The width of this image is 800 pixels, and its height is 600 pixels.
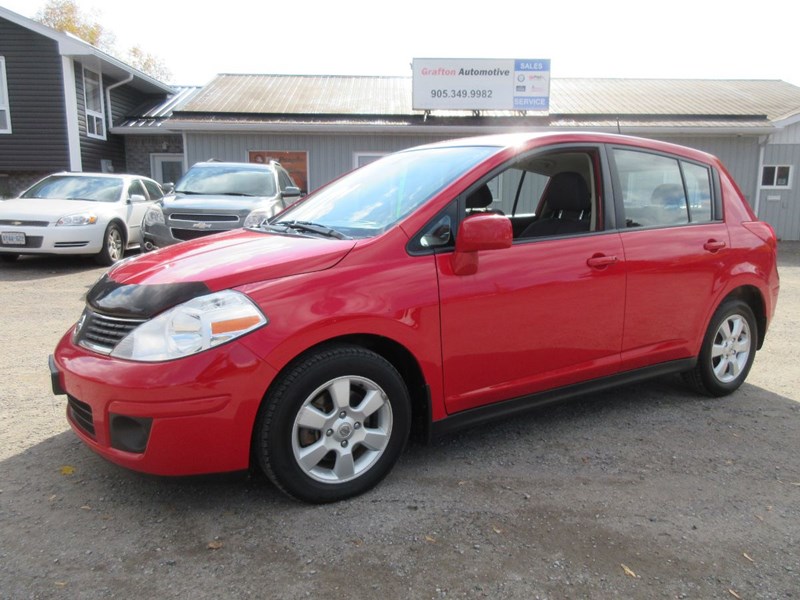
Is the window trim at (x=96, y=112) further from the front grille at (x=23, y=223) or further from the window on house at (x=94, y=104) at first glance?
the front grille at (x=23, y=223)

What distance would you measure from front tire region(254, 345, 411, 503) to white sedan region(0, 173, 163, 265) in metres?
8.32

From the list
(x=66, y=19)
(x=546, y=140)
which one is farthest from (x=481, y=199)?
(x=66, y=19)

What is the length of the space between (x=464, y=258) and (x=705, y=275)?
191 cm

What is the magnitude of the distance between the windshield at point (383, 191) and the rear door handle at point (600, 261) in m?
0.81

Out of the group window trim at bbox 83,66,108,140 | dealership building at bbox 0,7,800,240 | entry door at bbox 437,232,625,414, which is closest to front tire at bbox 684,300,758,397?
entry door at bbox 437,232,625,414

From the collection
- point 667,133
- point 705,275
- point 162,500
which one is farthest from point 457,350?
point 667,133

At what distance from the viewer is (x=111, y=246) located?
10.2 meters

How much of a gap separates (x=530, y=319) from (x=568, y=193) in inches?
46.2

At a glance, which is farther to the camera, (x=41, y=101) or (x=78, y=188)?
(x=41, y=101)

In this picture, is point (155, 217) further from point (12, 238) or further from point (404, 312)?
point (404, 312)

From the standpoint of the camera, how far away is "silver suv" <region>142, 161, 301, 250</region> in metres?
8.32

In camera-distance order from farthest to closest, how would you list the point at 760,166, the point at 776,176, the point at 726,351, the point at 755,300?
the point at 776,176, the point at 760,166, the point at 755,300, the point at 726,351

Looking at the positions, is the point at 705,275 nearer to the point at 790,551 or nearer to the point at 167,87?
the point at 790,551

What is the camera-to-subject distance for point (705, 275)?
13.1 feet
